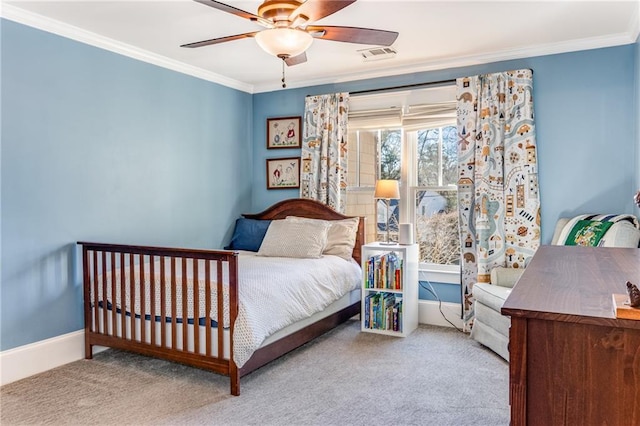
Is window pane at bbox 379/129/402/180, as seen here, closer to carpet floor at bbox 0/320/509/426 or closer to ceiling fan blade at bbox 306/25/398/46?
carpet floor at bbox 0/320/509/426

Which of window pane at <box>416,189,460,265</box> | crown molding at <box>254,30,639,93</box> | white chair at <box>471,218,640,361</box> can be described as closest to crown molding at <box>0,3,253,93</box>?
crown molding at <box>254,30,639,93</box>

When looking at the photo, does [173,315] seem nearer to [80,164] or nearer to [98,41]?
[80,164]

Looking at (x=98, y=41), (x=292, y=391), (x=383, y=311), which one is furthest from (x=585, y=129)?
(x=98, y=41)

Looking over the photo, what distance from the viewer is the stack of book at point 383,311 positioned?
381 centimetres

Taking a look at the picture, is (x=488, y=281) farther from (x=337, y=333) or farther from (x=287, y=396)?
(x=287, y=396)

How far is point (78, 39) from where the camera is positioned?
328cm

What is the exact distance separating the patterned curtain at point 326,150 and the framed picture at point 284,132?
160 mm

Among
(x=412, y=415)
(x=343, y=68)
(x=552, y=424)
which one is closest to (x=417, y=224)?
(x=343, y=68)

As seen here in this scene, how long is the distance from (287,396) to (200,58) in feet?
9.35

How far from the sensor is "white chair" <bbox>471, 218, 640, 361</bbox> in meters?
2.85

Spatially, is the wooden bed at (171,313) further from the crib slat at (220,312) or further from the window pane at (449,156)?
the window pane at (449,156)

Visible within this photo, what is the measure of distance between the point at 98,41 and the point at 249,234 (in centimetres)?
213

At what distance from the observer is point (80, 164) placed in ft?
10.8

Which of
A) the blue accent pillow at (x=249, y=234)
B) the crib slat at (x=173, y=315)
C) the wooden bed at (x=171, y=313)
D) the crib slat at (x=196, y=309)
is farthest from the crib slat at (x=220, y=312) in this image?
the blue accent pillow at (x=249, y=234)
